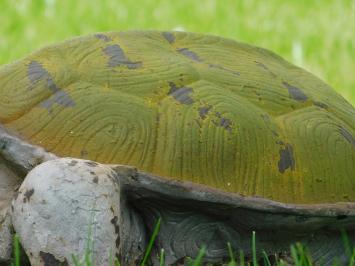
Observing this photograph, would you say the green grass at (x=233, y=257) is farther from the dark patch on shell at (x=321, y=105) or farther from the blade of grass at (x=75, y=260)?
the dark patch on shell at (x=321, y=105)

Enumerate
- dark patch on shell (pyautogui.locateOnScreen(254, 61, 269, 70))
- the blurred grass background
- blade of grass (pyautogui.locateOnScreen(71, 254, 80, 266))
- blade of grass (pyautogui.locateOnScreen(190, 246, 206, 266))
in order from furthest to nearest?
the blurred grass background, dark patch on shell (pyautogui.locateOnScreen(254, 61, 269, 70)), blade of grass (pyautogui.locateOnScreen(190, 246, 206, 266)), blade of grass (pyautogui.locateOnScreen(71, 254, 80, 266))

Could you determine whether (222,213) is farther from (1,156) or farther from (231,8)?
(231,8)

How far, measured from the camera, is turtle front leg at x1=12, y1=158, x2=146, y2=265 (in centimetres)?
201

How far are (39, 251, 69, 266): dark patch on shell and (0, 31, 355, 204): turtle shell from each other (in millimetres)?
246

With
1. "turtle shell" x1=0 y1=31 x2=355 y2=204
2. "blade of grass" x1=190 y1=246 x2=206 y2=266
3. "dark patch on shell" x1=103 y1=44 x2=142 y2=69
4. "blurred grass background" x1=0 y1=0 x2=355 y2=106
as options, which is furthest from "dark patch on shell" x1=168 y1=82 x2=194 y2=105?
"blurred grass background" x1=0 y1=0 x2=355 y2=106

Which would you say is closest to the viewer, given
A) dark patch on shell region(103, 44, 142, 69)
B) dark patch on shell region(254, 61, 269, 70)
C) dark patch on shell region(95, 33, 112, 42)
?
dark patch on shell region(103, 44, 142, 69)

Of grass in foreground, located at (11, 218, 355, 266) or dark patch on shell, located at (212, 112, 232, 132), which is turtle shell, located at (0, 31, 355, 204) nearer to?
dark patch on shell, located at (212, 112, 232, 132)

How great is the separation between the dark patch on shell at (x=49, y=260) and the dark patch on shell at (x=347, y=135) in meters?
0.84

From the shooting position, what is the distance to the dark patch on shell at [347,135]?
7.93 feet

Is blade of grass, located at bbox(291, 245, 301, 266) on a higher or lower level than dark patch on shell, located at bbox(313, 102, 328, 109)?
lower

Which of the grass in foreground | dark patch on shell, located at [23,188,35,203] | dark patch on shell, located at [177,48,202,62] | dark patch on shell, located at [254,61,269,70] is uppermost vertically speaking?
dark patch on shell, located at [177,48,202,62]

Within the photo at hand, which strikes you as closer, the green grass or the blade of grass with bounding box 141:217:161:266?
the green grass

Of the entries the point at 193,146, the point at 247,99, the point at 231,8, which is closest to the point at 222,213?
the point at 193,146

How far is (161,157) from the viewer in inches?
84.0
